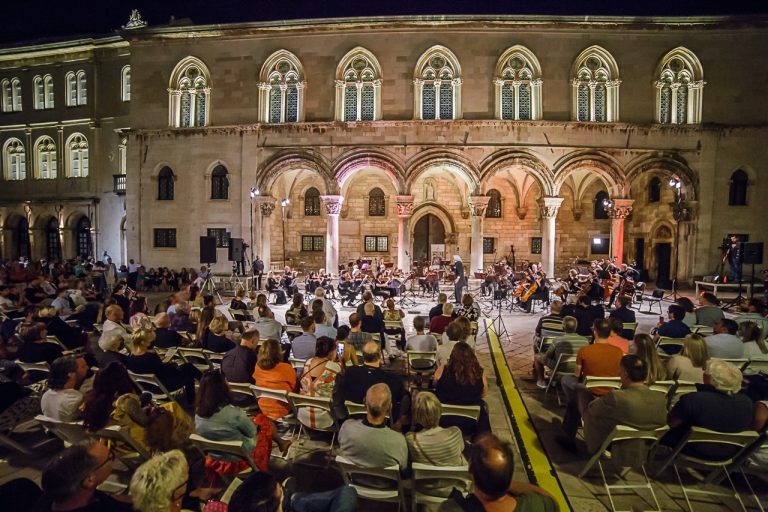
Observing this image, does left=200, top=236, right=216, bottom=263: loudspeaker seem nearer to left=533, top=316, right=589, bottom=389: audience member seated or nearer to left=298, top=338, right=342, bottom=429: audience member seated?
left=298, top=338, right=342, bottom=429: audience member seated

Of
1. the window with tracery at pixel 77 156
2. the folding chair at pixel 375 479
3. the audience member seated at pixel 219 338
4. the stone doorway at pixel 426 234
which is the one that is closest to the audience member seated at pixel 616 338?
the folding chair at pixel 375 479

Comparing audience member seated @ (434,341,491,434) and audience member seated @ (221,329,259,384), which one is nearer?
audience member seated @ (434,341,491,434)

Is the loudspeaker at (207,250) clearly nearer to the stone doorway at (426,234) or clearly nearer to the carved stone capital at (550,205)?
the stone doorway at (426,234)

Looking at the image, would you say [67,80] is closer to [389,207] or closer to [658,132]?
[389,207]

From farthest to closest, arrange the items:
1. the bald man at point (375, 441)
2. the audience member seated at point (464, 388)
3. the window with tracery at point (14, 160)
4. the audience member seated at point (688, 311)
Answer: the window with tracery at point (14, 160) → the audience member seated at point (688, 311) → the audience member seated at point (464, 388) → the bald man at point (375, 441)

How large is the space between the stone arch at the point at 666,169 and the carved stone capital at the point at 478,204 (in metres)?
6.44

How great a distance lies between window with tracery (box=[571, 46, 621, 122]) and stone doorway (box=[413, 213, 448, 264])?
9.15 m

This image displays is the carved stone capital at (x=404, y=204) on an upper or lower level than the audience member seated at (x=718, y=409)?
upper

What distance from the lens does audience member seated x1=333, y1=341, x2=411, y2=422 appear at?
14.0 ft

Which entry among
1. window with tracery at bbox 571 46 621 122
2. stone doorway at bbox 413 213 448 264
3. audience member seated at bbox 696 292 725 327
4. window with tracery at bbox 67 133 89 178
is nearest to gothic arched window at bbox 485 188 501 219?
stone doorway at bbox 413 213 448 264

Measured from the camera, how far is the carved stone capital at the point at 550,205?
60.4 ft

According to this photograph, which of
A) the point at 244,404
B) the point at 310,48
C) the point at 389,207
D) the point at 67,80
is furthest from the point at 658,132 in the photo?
the point at 67,80

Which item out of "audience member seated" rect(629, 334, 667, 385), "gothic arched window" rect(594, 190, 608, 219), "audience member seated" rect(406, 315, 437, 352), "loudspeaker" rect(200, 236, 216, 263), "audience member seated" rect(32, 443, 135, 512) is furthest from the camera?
"gothic arched window" rect(594, 190, 608, 219)

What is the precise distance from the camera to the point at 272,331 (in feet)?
22.5
